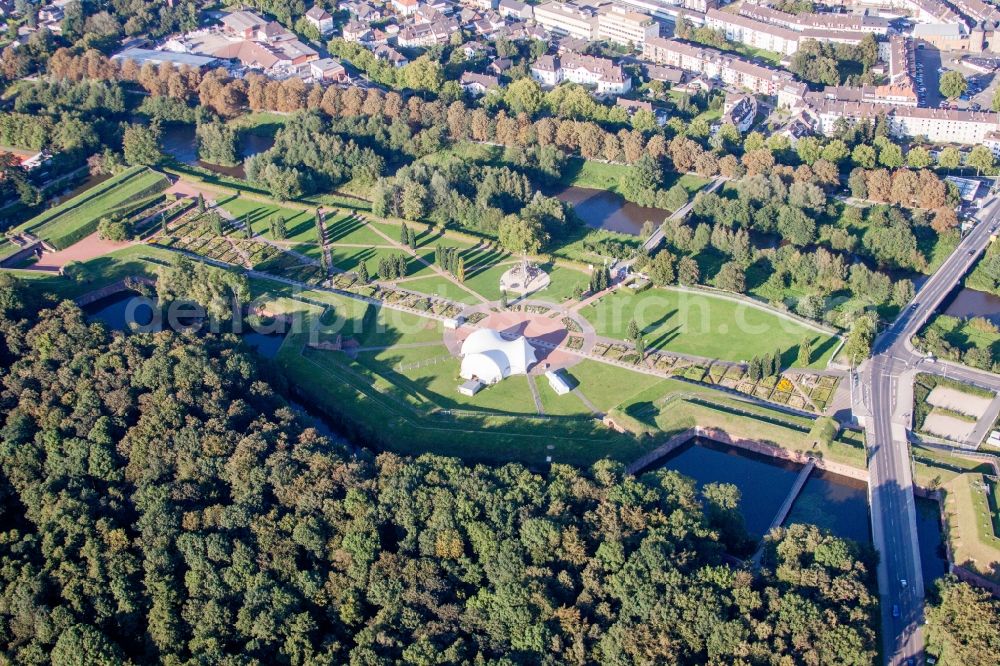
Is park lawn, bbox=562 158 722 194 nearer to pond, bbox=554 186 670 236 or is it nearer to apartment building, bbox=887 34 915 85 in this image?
pond, bbox=554 186 670 236

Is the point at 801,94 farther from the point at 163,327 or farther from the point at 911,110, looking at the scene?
the point at 163,327

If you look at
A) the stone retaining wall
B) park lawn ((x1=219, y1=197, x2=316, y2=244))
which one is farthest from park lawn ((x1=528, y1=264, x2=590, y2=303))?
park lawn ((x1=219, y1=197, x2=316, y2=244))

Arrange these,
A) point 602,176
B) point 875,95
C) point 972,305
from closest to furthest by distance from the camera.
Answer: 1. point 972,305
2. point 602,176
3. point 875,95

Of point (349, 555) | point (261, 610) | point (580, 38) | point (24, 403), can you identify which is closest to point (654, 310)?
point (349, 555)

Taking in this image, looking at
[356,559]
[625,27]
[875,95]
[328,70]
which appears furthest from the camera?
[625,27]

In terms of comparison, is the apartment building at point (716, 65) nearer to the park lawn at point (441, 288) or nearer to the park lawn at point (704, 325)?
the park lawn at point (704, 325)

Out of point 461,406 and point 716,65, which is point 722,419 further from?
point 716,65

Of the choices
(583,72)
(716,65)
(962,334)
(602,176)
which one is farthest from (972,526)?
(583,72)
